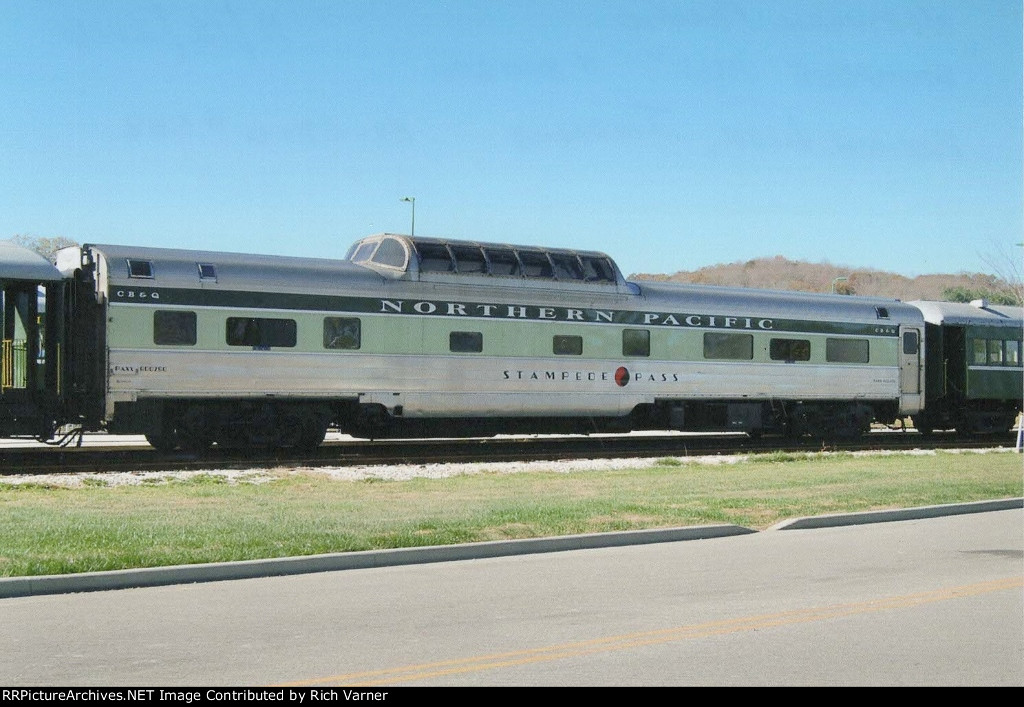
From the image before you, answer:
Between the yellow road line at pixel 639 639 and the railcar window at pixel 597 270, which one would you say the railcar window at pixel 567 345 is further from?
the yellow road line at pixel 639 639

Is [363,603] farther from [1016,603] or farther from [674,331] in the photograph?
[674,331]

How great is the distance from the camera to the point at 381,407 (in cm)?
2244

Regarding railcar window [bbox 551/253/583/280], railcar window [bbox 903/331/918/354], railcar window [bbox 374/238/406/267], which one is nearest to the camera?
railcar window [bbox 374/238/406/267]

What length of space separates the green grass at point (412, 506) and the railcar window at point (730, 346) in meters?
5.45

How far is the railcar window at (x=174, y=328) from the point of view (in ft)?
66.1

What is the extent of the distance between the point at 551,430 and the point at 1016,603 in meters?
16.0

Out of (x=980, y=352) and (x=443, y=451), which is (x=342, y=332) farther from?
(x=980, y=352)

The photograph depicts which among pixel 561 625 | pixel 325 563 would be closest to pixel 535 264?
pixel 325 563

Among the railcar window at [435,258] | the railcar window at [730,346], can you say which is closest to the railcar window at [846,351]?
the railcar window at [730,346]

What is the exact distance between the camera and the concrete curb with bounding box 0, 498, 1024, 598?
9.12 m

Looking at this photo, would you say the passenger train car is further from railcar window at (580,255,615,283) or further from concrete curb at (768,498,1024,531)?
concrete curb at (768,498,1024,531)

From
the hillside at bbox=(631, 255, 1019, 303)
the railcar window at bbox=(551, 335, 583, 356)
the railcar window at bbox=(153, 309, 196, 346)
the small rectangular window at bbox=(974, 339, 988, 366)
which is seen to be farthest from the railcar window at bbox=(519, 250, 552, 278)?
the hillside at bbox=(631, 255, 1019, 303)

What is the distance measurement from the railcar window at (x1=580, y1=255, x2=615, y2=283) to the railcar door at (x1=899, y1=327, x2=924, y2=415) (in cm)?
892

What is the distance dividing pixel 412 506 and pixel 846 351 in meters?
16.9
